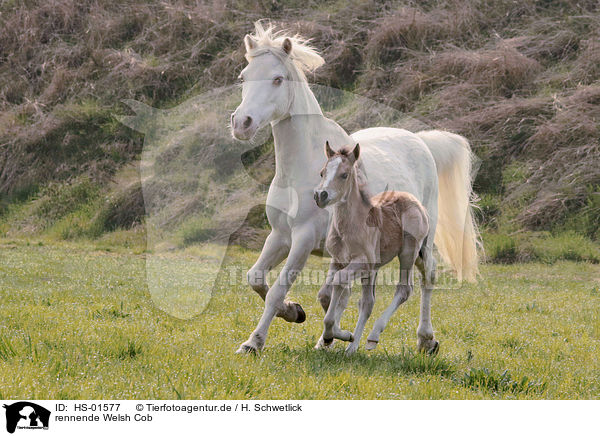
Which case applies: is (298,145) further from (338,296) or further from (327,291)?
(338,296)

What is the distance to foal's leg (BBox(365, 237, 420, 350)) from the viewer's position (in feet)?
17.9

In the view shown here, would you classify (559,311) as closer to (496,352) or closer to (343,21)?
(496,352)

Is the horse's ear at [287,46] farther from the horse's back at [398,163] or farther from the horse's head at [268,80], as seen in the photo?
the horse's back at [398,163]

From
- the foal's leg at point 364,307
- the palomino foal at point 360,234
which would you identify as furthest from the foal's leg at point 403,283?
the foal's leg at point 364,307

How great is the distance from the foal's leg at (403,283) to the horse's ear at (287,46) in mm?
1782

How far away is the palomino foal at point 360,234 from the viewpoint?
4859 millimetres

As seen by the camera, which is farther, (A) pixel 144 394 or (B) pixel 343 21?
(B) pixel 343 21

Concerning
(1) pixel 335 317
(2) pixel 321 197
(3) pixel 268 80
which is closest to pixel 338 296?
(1) pixel 335 317

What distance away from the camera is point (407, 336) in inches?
274

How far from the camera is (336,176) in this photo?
15.7 feet

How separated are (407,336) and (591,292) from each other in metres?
4.31

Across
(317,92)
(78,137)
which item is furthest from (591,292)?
(78,137)
